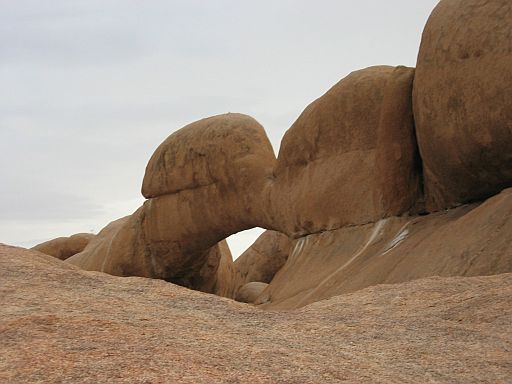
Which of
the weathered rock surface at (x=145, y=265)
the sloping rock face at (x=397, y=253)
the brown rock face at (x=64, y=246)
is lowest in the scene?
the sloping rock face at (x=397, y=253)

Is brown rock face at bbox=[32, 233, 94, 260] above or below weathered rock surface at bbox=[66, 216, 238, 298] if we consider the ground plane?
above

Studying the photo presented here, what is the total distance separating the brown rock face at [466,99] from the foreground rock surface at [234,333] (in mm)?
2889

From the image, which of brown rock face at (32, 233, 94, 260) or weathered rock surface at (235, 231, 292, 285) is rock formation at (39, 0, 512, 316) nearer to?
weathered rock surface at (235, 231, 292, 285)

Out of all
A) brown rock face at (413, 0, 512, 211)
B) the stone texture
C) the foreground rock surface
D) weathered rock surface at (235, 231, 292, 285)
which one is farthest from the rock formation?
weathered rock surface at (235, 231, 292, 285)

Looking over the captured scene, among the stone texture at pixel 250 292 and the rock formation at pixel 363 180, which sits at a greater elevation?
the rock formation at pixel 363 180

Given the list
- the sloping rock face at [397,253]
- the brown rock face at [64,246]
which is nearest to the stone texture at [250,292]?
the brown rock face at [64,246]

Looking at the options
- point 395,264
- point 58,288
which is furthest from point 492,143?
point 58,288

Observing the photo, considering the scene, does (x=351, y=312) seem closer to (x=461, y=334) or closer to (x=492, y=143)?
(x=461, y=334)

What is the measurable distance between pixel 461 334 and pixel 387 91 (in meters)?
6.08

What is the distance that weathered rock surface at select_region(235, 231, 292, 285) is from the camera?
70.1ft

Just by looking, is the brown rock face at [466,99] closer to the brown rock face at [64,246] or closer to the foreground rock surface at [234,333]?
the foreground rock surface at [234,333]

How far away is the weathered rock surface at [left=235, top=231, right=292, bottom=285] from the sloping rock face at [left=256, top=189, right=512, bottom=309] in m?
9.98

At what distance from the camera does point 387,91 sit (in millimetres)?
9547

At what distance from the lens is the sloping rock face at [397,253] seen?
6840 mm
